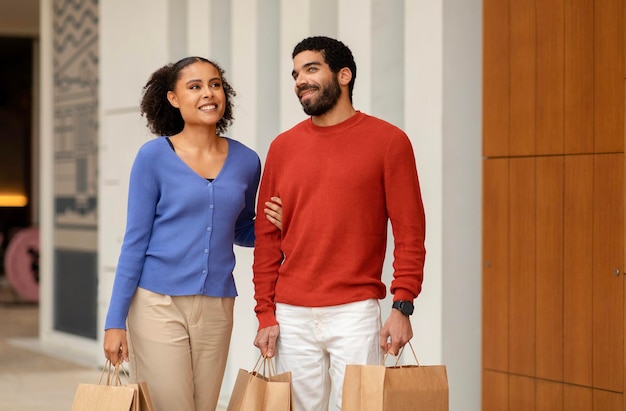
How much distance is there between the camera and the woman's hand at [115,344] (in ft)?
10.1

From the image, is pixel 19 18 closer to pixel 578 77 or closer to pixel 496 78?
pixel 496 78

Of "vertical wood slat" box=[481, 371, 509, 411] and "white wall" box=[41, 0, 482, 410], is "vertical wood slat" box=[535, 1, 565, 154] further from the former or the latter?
"vertical wood slat" box=[481, 371, 509, 411]

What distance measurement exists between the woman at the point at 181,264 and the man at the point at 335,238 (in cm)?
15

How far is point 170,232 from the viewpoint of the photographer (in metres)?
3.12

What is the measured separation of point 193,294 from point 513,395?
84.5 inches

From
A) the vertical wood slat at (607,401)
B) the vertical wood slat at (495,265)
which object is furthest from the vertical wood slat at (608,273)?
the vertical wood slat at (495,265)

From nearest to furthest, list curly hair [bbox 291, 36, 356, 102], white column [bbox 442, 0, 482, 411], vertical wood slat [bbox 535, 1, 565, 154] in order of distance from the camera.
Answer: curly hair [bbox 291, 36, 356, 102]
vertical wood slat [bbox 535, 1, 565, 154]
white column [bbox 442, 0, 482, 411]

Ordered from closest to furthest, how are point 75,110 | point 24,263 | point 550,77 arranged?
point 550,77, point 75,110, point 24,263

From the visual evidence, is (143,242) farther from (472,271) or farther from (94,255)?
(94,255)

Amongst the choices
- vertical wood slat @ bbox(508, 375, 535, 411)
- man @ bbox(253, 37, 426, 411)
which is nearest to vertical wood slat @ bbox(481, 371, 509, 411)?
vertical wood slat @ bbox(508, 375, 535, 411)

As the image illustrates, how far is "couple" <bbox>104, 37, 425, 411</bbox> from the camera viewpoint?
3.06 meters

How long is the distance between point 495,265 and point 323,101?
194 cm

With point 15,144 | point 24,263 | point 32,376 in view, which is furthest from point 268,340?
point 15,144

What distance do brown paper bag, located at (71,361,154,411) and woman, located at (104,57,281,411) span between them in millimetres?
133
